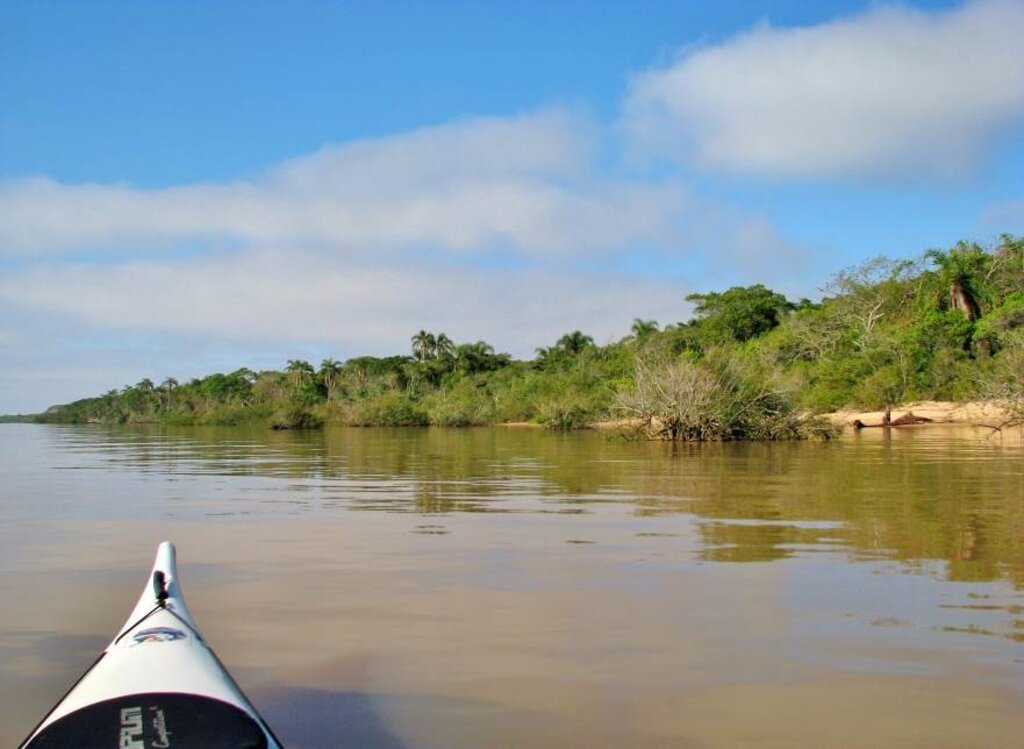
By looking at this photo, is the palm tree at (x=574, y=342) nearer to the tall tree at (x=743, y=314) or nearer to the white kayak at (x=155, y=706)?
the tall tree at (x=743, y=314)

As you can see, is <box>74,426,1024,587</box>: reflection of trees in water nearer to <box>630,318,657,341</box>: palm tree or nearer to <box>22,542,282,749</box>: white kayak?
<box>22,542,282,749</box>: white kayak

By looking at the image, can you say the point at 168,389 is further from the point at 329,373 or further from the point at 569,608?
the point at 569,608

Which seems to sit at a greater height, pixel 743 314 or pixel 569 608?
pixel 743 314

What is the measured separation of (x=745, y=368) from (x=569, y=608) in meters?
22.7

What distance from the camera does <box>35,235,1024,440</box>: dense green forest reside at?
26.8 metres

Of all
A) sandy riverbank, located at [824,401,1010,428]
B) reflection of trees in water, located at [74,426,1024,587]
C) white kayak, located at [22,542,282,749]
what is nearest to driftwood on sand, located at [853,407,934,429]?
sandy riverbank, located at [824,401,1010,428]

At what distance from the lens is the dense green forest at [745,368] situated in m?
26.8

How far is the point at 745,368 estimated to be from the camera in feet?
91.5

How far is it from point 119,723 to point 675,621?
367 cm

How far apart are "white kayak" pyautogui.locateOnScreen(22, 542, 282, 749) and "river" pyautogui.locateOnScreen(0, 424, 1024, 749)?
1.97 feet

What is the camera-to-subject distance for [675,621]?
19.5 feet

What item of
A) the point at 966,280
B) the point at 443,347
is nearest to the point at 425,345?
the point at 443,347

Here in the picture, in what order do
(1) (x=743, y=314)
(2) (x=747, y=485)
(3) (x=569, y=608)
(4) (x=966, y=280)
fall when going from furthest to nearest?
(1) (x=743, y=314)
(4) (x=966, y=280)
(2) (x=747, y=485)
(3) (x=569, y=608)

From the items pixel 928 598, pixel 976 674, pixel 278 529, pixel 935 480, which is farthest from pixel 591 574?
pixel 935 480
